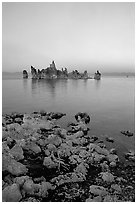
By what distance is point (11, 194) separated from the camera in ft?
21.1

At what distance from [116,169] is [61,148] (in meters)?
2.92

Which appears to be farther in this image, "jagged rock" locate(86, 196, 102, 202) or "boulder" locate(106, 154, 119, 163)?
"boulder" locate(106, 154, 119, 163)

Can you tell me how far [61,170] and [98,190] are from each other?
1.98 meters

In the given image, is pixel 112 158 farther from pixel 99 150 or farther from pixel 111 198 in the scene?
pixel 111 198

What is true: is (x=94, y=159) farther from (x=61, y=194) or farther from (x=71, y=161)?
(x=61, y=194)

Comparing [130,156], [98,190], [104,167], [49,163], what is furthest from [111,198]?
[130,156]

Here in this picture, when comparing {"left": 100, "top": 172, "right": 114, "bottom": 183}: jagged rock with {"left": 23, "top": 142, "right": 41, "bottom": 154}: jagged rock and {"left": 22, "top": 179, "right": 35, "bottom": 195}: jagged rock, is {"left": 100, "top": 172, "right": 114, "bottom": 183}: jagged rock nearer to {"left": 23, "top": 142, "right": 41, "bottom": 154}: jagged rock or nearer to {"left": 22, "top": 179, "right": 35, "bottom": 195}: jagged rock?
{"left": 22, "top": 179, "right": 35, "bottom": 195}: jagged rock

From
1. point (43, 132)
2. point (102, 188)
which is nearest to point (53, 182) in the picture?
point (102, 188)

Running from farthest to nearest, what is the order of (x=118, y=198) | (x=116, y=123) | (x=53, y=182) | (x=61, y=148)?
1. (x=116, y=123)
2. (x=61, y=148)
3. (x=53, y=182)
4. (x=118, y=198)

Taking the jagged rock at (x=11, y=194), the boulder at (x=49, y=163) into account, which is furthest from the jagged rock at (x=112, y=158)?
the jagged rock at (x=11, y=194)

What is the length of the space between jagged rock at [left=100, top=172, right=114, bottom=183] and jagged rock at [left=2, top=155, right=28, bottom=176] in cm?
323

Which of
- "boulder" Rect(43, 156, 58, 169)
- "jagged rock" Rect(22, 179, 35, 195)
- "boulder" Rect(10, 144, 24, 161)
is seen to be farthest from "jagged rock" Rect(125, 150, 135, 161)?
"boulder" Rect(10, 144, 24, 161)

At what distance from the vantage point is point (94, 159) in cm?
916

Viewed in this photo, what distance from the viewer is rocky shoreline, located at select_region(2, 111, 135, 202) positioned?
6840 millimetres
